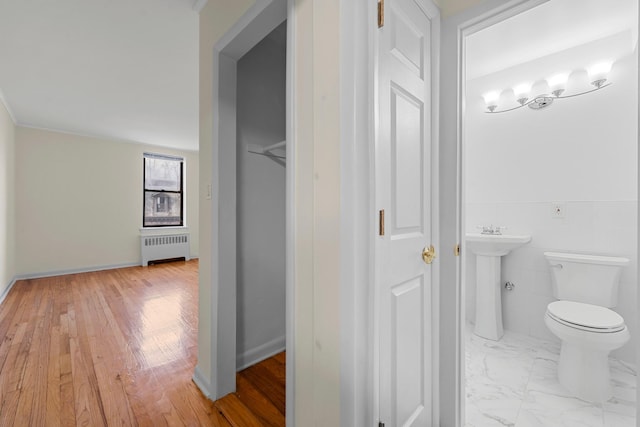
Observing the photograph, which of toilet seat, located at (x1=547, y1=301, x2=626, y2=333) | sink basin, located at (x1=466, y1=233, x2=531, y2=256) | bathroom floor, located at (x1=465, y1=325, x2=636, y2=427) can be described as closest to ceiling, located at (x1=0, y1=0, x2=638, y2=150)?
sink basin, located at (x1=466, y1=233, x2=531, y2=256)

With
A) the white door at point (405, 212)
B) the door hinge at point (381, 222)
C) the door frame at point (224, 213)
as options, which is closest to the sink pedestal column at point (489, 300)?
the white door at point (405, 212)

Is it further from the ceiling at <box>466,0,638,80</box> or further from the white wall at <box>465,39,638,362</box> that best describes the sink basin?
the ceiling at <box>466,0,638,80</box>

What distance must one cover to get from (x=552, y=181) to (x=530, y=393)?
1654mm

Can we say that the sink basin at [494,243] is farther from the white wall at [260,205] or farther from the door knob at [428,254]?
the white wall at [260,205]

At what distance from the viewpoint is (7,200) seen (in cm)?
377

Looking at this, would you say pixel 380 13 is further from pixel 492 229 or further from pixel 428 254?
pixel 492 229

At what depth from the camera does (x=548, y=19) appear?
1842 mm

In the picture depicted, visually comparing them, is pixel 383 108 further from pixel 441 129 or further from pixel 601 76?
pixel 601 76

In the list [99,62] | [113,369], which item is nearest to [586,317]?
[113,369]

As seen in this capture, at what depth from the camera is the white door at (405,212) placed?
2.96 ft

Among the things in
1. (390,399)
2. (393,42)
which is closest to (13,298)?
(390,399)

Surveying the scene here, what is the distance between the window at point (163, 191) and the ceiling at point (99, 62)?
1471mm

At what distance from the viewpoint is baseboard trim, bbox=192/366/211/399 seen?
5.26ft

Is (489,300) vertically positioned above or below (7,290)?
above
